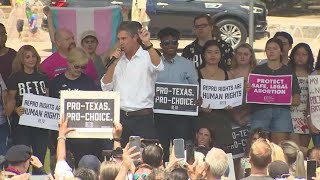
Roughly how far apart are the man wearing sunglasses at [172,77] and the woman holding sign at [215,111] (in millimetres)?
180

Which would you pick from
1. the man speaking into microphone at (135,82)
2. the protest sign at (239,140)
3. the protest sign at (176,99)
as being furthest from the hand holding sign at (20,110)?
the protest sign at (239,140)

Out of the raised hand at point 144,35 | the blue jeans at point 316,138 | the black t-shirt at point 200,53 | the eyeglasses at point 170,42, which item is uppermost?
the raised hand at point 144,35

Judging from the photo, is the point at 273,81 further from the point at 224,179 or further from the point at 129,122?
the point at 224,179

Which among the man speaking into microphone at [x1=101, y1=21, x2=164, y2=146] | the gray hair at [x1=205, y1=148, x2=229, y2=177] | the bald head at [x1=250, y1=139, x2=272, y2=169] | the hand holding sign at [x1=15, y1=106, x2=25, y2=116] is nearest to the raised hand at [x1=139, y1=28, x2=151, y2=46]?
the man speaking into microphone at [x1=101, y1=21, x2=164, y2=146]

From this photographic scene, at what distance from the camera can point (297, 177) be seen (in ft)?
23.1

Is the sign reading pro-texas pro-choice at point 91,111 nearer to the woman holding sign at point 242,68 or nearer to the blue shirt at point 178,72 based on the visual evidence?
the blue shirt at point 178,72

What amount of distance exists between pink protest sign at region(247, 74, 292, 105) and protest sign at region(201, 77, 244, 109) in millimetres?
169

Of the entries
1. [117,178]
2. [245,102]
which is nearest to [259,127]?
[245,102]

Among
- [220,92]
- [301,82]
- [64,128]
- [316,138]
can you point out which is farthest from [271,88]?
[64,128]

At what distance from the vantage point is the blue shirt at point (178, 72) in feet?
30.2

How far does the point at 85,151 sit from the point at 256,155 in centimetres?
263

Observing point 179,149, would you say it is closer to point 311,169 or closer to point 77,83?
point 311,169

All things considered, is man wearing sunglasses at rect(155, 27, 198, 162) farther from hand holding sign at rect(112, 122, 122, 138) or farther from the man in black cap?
the man in black cap

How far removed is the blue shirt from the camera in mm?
9219
